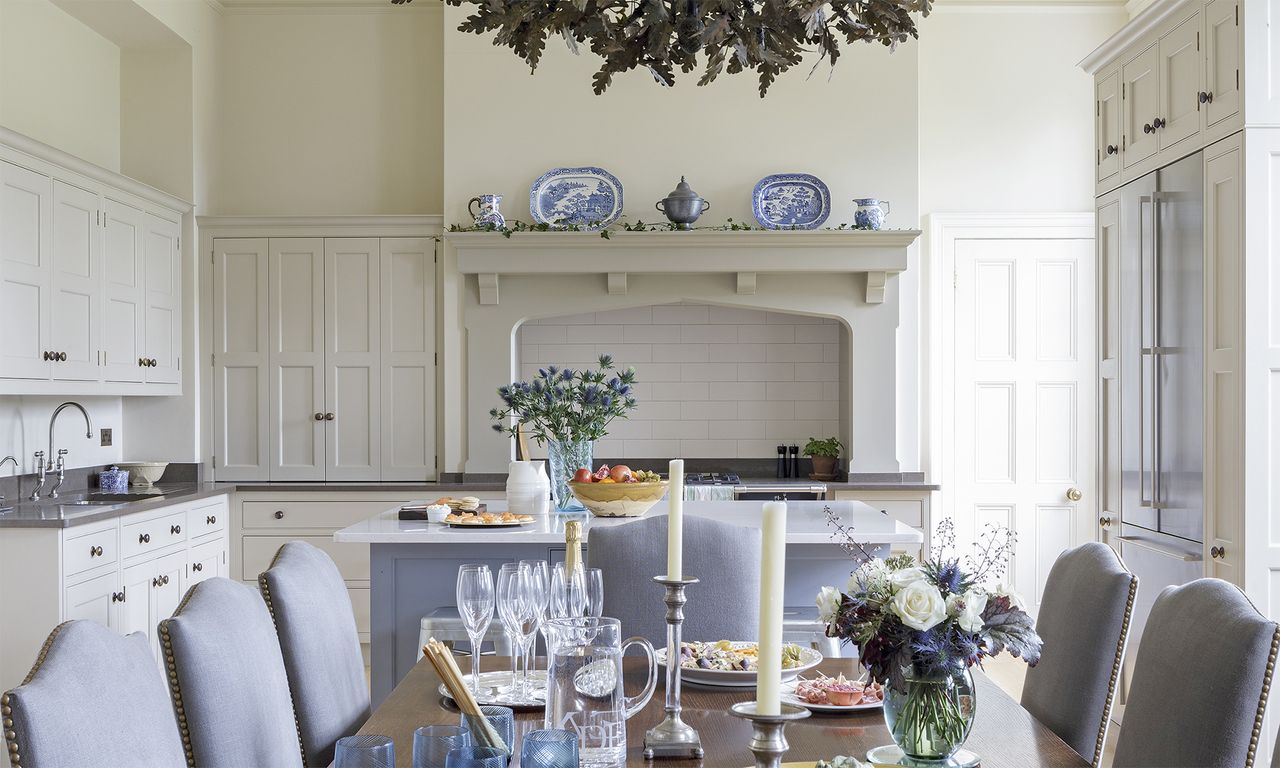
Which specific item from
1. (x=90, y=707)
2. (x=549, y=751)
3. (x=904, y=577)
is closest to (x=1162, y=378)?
(x=904, y=577)

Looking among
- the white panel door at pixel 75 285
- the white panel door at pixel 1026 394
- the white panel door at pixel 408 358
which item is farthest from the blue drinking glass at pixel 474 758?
the white panel door at pixel 1026 394

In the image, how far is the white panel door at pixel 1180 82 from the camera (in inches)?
131

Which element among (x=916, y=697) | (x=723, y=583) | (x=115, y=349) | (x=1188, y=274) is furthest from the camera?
(x=115, y=349)

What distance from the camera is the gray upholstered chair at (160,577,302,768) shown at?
5.38 ft

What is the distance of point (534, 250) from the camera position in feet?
17.7

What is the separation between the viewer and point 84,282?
455 centimetres

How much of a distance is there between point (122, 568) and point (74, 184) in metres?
1.51

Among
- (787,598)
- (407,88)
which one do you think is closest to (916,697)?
(787,598)

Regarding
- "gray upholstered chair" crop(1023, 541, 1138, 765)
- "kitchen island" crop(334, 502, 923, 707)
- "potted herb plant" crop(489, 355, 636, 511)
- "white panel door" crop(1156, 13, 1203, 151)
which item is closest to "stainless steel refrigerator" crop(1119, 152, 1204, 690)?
"white panel door" crop(1156, 13, 1203, 151)

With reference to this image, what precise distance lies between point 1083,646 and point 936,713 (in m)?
0.63

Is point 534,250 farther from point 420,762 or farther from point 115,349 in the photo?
point 420,762

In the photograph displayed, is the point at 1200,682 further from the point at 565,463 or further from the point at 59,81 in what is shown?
the point at 59,81

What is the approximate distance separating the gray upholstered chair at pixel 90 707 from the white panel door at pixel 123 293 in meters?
3.66

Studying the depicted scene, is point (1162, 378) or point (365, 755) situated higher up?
point (1162, 378)
